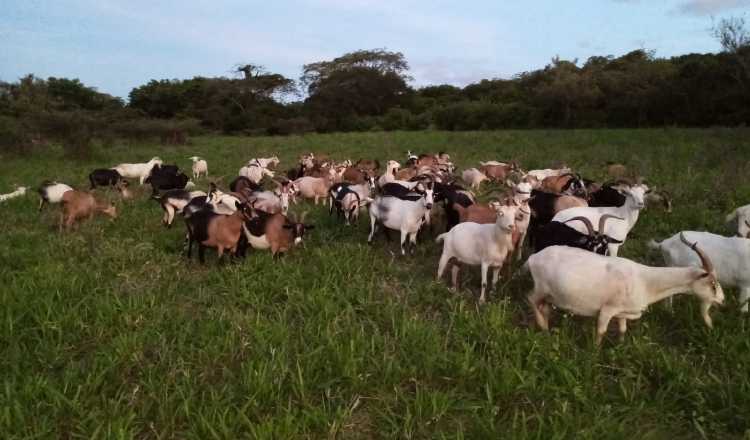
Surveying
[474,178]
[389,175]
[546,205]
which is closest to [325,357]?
[546,205]

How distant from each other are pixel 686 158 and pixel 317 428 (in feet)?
43.6

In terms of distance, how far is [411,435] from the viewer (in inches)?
127

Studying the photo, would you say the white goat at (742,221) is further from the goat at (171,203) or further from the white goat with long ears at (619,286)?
the goat at (171,203)

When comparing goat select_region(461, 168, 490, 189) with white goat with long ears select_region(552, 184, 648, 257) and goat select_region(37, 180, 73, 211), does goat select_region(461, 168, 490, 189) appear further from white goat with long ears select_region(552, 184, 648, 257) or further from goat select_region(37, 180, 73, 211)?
goat select_region(37, 180, 73, 211)

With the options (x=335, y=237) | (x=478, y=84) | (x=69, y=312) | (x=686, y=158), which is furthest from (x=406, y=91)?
(x=69, y=312)

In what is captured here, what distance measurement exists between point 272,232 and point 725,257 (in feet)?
15.9

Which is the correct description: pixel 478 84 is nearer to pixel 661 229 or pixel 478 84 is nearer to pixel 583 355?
pixel 661 229

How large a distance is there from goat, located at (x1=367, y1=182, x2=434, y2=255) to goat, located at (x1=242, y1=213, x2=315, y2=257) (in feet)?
4.33

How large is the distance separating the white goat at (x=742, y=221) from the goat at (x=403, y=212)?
3.54 metres

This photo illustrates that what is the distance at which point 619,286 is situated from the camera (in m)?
4.12

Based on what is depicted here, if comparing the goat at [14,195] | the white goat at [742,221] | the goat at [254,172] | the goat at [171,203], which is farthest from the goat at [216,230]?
the goat at [254,172]

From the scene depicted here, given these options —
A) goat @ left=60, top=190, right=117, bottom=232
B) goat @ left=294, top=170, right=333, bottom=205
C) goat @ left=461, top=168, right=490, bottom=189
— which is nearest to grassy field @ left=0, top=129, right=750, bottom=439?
goat @ left=60, top=190, right=117, bottom=232

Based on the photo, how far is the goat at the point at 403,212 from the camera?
23.3ft

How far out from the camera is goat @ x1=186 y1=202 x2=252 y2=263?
6406mm
